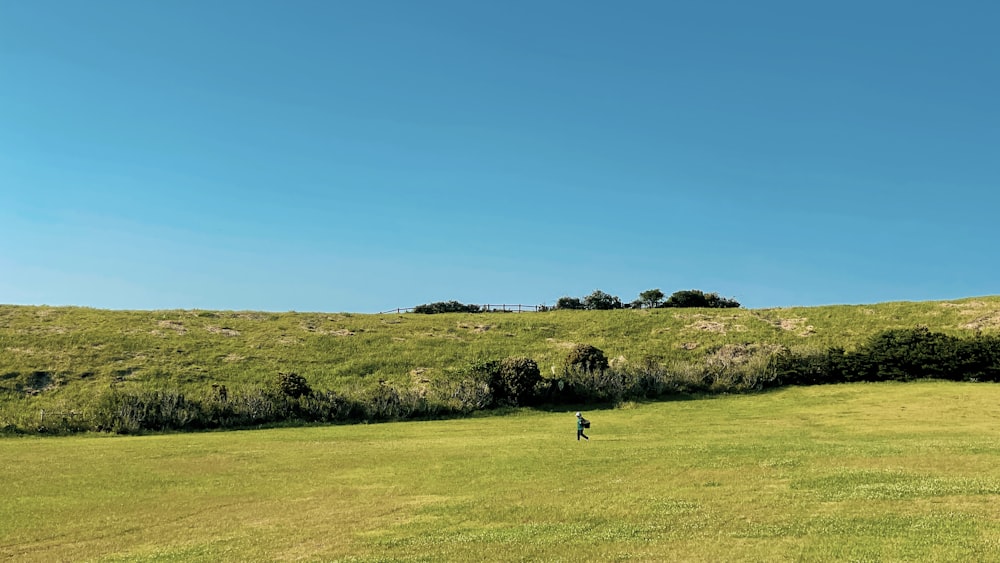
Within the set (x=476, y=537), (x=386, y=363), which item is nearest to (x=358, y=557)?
(x=476, y=537)

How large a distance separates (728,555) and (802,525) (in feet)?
8.45

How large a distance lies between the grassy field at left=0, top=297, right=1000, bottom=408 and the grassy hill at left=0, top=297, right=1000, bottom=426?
0.12 meters

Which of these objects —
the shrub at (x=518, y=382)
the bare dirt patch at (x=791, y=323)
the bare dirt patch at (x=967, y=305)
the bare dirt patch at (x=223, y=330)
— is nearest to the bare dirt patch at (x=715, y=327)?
the bare dirt patch at (x=791, y=323)

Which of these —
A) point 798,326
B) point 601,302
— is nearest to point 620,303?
point 601,302

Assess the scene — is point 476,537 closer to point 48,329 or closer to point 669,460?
point 669,460

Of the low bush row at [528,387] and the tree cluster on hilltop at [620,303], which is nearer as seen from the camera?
the low bush row at [528,387]

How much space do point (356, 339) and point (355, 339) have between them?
0.10m

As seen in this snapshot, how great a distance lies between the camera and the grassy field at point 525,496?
13344 millimetres

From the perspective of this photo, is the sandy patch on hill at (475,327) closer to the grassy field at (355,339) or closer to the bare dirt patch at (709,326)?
the grassy field at (355,339)

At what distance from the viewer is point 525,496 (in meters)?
18.7

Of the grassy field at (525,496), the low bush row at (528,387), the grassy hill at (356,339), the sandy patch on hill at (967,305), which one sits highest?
the sandy patch on hill at (967,305)

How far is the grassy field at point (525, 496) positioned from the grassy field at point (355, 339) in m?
21.0

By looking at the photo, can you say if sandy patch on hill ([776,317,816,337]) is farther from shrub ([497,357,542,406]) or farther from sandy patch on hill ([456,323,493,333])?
shrub ([497,357,542,406])

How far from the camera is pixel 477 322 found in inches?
3305
